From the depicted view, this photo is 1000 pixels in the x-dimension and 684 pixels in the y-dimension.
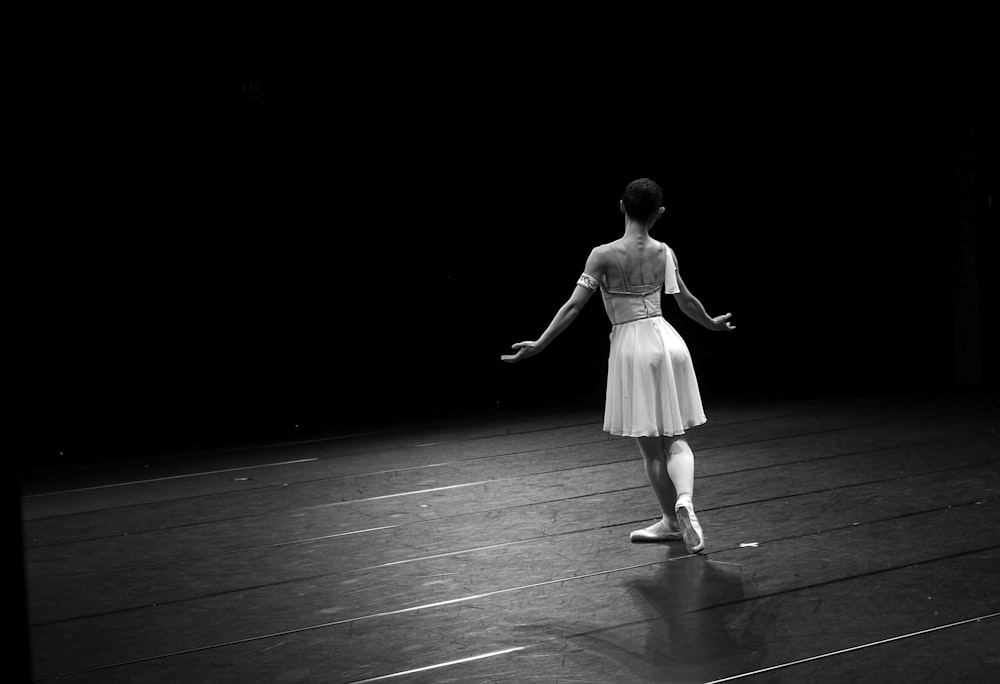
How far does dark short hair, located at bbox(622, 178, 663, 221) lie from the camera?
3713mm

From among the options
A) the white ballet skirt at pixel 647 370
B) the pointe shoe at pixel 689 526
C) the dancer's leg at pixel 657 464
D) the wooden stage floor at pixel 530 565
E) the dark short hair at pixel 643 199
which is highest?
the dark short hair at pixel 643 199

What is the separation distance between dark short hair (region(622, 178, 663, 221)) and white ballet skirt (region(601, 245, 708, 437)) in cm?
15

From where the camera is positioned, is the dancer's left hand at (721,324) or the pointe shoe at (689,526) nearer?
the pointe shoe at (689,526)

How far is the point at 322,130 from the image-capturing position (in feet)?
23.6

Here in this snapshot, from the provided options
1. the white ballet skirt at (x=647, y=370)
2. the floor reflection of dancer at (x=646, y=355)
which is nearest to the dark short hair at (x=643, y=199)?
the floor reflection of dancer at (x=646, y=355)

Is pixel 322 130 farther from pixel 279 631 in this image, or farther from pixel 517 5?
pixel 279 631

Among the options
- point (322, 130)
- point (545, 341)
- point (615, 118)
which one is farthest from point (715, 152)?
point (545, 341)

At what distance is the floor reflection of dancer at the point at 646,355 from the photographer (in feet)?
11.9

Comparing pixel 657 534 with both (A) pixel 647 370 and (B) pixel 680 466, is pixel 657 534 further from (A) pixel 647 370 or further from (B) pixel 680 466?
(A) pixel 647 370

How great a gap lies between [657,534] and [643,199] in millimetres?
1188

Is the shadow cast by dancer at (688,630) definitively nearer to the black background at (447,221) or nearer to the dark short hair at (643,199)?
the dark short hair at (643,199)

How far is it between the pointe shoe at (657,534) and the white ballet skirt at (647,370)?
16.4 inches

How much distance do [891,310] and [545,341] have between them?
5587 mm

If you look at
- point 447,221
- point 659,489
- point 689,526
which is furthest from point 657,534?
Result: point 447,221
